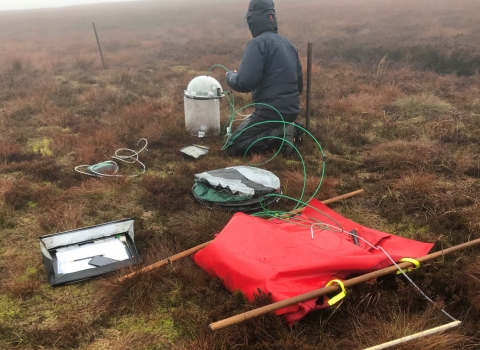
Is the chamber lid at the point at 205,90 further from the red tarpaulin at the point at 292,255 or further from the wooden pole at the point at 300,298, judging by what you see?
the wooden pole at the point at 300,298

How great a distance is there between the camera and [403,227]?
354cm

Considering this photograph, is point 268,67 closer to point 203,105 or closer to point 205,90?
point 205,90

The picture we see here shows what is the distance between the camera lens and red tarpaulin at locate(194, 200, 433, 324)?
236 cm

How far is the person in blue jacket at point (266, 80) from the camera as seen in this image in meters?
4.88

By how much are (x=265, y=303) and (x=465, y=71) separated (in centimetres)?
1053

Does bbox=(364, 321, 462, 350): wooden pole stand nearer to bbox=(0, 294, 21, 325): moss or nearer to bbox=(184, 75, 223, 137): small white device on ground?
bbox=(0, 294, 21, 325): moss

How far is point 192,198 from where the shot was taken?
13.4ft

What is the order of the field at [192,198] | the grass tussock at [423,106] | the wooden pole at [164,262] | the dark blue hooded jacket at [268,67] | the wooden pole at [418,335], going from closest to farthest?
the wooden pole at [418,335] → the field at [192,198] → the wooden pole at [164,262] → the dark blue hooded jacket at [268,67] → the grass tussock at [423,106]

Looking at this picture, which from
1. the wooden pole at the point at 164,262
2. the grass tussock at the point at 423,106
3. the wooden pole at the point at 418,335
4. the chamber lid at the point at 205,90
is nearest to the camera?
the wooden pole at the point at 418,335

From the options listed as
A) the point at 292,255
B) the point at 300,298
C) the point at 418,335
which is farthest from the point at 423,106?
the point at 300,298

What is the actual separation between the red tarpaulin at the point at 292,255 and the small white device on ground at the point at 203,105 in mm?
A: 2910

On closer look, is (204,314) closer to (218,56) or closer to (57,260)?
(57,260)

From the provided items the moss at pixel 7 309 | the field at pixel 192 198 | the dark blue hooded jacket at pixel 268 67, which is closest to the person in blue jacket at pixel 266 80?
the dark blue hooded jacket at pixel 268 67

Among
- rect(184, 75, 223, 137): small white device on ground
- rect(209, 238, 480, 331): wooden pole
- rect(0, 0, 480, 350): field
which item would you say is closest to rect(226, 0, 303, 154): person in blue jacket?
rect(0, 0, 480, 350): field
